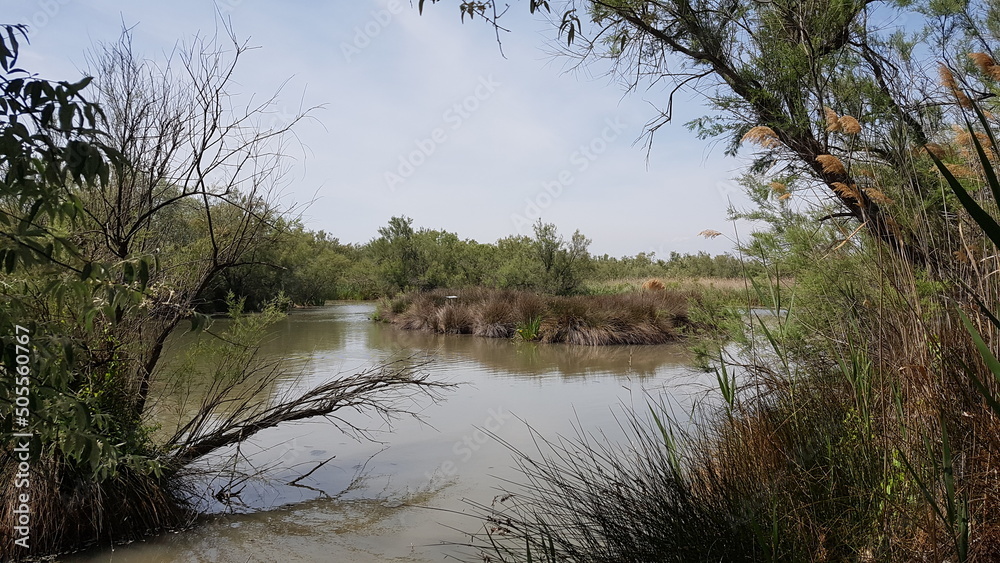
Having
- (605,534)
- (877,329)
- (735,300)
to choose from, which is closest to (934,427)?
(877,329)

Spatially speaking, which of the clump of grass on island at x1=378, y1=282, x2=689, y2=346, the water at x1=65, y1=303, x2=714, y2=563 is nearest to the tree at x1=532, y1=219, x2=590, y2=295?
the clump of grass on island at x1=378, y1=282, x2=689, y2=346

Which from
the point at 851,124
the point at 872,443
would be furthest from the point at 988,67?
the point at 872,443

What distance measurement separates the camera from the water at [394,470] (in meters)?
3.64

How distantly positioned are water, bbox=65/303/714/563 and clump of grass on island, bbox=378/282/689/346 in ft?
12.5

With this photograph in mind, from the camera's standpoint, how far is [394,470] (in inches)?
197

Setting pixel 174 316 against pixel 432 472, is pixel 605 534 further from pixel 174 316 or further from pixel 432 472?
pixel 174 316

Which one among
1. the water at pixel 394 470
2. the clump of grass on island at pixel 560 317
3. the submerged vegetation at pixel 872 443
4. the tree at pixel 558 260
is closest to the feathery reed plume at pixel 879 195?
the submerged vegetation at pixel 872 443

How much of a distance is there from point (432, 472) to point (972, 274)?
12.0ft

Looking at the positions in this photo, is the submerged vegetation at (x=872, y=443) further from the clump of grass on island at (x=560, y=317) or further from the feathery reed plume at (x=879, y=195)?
the clump of grass on island at (x=560, y=317)

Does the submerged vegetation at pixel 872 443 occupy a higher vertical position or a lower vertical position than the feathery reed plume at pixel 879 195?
lower

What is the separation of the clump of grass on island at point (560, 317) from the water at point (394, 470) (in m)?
3.80

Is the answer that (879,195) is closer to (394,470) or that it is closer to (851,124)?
(851,124)

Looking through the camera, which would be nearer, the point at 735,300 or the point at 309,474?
the point at 309,474

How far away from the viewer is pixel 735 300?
6.22 meters
